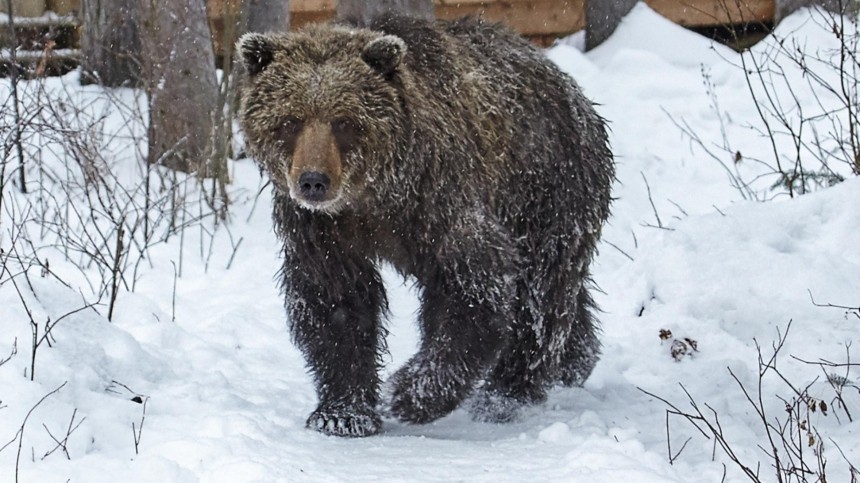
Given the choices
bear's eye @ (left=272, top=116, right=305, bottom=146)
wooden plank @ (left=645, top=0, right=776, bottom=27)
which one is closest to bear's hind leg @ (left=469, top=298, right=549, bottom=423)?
bear's eye @ (left=272, top=116, right=305, bottom=146)

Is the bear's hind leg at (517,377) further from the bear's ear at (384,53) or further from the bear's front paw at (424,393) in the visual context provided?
the bear's ear at (384,53)

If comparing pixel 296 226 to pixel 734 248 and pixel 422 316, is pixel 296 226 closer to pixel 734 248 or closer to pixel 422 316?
pixel 422 316

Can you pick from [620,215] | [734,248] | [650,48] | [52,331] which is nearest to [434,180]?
[52,331]

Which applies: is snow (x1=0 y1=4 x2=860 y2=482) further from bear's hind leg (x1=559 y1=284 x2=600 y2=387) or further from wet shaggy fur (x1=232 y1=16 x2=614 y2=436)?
wet shaggy fur (x1=232 y1=16 x2=614 y2=436)

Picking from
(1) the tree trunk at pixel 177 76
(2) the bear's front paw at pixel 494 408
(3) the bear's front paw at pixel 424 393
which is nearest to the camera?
(3) the bear's front paw at pixel 424 393

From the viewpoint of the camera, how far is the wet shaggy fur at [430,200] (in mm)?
4816

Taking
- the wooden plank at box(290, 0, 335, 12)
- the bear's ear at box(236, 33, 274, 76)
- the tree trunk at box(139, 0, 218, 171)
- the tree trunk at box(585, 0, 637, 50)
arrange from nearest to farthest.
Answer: the bear's ear at box(236, 33, 274, 76), the tree trunk at box(139, 0, 218, 171), the tree trunk at box(585, 0, 637, 50), the wooden plank at box(290, 0, 335, 12)

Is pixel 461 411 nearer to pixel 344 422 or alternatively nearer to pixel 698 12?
pixel 344 422

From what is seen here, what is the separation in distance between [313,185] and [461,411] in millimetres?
1899

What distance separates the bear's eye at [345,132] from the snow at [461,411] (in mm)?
1215

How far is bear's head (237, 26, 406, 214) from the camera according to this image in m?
4.65

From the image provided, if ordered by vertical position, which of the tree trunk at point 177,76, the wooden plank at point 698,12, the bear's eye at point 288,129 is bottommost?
the tree trunk at point 177,76

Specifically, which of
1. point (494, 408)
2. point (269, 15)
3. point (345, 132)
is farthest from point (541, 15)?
point (345, 132)

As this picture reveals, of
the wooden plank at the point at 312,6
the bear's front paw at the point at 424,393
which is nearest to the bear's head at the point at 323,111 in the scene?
the bear's front paw at the point at 424,393
